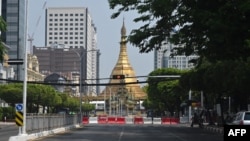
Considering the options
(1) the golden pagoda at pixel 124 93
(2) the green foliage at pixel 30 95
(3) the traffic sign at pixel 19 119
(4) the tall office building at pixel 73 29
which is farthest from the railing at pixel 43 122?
(1) the golden pagoda at pixel 124 93

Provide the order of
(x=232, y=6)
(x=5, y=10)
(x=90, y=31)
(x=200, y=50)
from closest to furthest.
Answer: (x=232, y=6) < (x=200, y=50) < (x=5, y=10) < (x=90, y=31)

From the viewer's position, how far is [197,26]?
24250mm

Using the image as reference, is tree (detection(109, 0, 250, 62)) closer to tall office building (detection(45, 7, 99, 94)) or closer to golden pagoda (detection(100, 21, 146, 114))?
tall office building (detection(45, 7, 99, 94))

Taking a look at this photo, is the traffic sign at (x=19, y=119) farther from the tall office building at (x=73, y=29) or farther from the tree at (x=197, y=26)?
the tall office building at (x=73, y=29)

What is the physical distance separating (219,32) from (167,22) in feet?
17.1

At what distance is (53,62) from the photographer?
174 meters

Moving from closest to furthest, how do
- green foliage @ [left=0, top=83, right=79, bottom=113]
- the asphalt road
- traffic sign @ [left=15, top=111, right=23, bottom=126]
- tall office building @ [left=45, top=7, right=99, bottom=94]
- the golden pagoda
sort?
traffic sign @ [left=15, top=111, right=23, bottom=126], the asphalt road, green foliage @ [left=0, top=83, right=79, bottom=113], tall office building @ [left=45, top=7, right=99, bottom=94], the golden pagoda

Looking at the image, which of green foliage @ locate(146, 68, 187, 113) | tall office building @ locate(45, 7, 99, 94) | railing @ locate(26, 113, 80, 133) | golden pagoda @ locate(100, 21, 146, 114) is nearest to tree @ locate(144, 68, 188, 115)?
green foliage @ locate(146, 68, 187, 113)

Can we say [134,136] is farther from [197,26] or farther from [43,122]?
[197,26]

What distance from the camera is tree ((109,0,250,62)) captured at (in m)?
21.2

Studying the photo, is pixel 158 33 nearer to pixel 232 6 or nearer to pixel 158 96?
pixel 232 6

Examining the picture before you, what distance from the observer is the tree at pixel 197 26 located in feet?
69.5

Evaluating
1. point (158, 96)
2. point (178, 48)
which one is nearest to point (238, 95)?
point (178, 48)

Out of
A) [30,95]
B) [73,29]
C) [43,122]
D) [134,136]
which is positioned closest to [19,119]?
[43,122]
